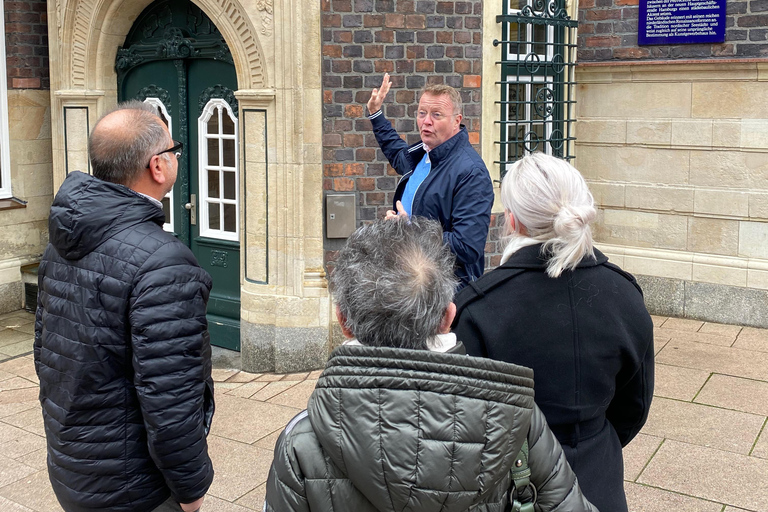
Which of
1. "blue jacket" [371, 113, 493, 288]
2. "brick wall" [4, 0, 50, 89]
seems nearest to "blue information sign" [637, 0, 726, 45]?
"blue jacket" [371, 113, 493, 288]

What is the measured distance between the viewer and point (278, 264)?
6.48m

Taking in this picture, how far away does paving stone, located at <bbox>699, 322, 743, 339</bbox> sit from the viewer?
7.34 m

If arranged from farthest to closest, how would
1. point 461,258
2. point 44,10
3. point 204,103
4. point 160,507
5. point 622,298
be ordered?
1. point 44,10
2. point 204,103
3. point 461,258
4. point 160,507
5. point 622,298

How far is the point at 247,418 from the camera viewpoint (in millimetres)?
5578

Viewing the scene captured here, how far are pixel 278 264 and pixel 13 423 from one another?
215 centimetres

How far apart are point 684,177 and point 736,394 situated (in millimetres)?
2538

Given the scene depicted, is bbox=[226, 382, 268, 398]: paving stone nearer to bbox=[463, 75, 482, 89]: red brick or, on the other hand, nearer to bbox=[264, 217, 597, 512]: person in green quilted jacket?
bbox=[463, 75, 482, 89]: red brick

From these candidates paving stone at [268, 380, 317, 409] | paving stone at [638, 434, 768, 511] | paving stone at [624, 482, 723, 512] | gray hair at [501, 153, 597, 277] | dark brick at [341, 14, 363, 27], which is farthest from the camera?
dark brick at [341, 14, 363, 27]

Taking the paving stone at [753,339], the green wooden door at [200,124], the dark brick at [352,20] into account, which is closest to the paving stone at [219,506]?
the green wooden door at [200,124]

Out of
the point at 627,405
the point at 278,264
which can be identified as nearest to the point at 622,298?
the point at 627,405

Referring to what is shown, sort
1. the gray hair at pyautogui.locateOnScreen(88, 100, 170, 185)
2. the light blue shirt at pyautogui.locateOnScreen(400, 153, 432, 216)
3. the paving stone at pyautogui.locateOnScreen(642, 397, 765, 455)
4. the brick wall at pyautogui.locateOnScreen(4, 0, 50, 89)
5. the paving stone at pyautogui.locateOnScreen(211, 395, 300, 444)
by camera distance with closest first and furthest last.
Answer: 1. the gray hair at pyautogui.locateOnScreen(88, 100, 170, 185)
2. the light blue shirt at pyautogui.locateOnScreen(400, 153, 432, 216)
3. the paving stone at pyautogui.locateOnScreen(642, 397, 765, 455)
4. the paving stone at pyautogui.locateOnScreen(211, 395, 300, 444)
5. the brick wall at pyautogui.locateOnScreen(4, 0, 50, 89)

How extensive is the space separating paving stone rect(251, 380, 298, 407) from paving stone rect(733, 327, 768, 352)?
371cm

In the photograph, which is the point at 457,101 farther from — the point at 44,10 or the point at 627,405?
the point at 44,10

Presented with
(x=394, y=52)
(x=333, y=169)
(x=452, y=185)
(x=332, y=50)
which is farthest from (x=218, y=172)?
(x=452, y=185)
